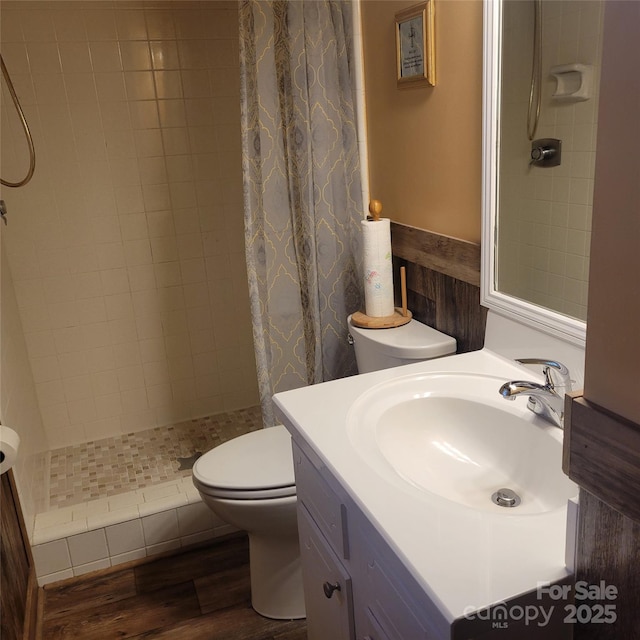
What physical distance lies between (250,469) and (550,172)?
1.06 metres

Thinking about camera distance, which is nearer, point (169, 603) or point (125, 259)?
point (169, 603)

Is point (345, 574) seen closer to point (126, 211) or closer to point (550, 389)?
point (550, 389)

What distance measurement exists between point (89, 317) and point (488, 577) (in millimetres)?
2249

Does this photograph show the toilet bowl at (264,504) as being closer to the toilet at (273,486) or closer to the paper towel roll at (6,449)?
the toilet at (273,486)

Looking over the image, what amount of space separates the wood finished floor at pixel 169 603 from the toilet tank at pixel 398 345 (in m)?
0.78

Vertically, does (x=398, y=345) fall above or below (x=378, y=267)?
below

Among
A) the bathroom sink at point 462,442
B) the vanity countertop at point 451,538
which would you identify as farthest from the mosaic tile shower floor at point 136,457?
the vanity countertop at point 451,538

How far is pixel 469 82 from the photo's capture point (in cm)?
150

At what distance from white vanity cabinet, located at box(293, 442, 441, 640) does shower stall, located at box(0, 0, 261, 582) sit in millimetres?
885

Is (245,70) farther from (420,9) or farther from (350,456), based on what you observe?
(350,456)

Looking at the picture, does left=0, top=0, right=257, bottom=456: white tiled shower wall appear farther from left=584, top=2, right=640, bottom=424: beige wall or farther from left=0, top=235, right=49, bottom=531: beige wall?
left=584, top=2, right=640, bottom=424: beige wall

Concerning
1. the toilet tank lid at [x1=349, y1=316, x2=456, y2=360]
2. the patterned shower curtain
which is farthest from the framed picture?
the toilet tank lid at [x1=349, y1=316, x2=456, y2=360]

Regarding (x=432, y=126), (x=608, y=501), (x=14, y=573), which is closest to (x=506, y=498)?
(x=608, y=501)

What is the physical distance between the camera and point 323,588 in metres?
1.27
